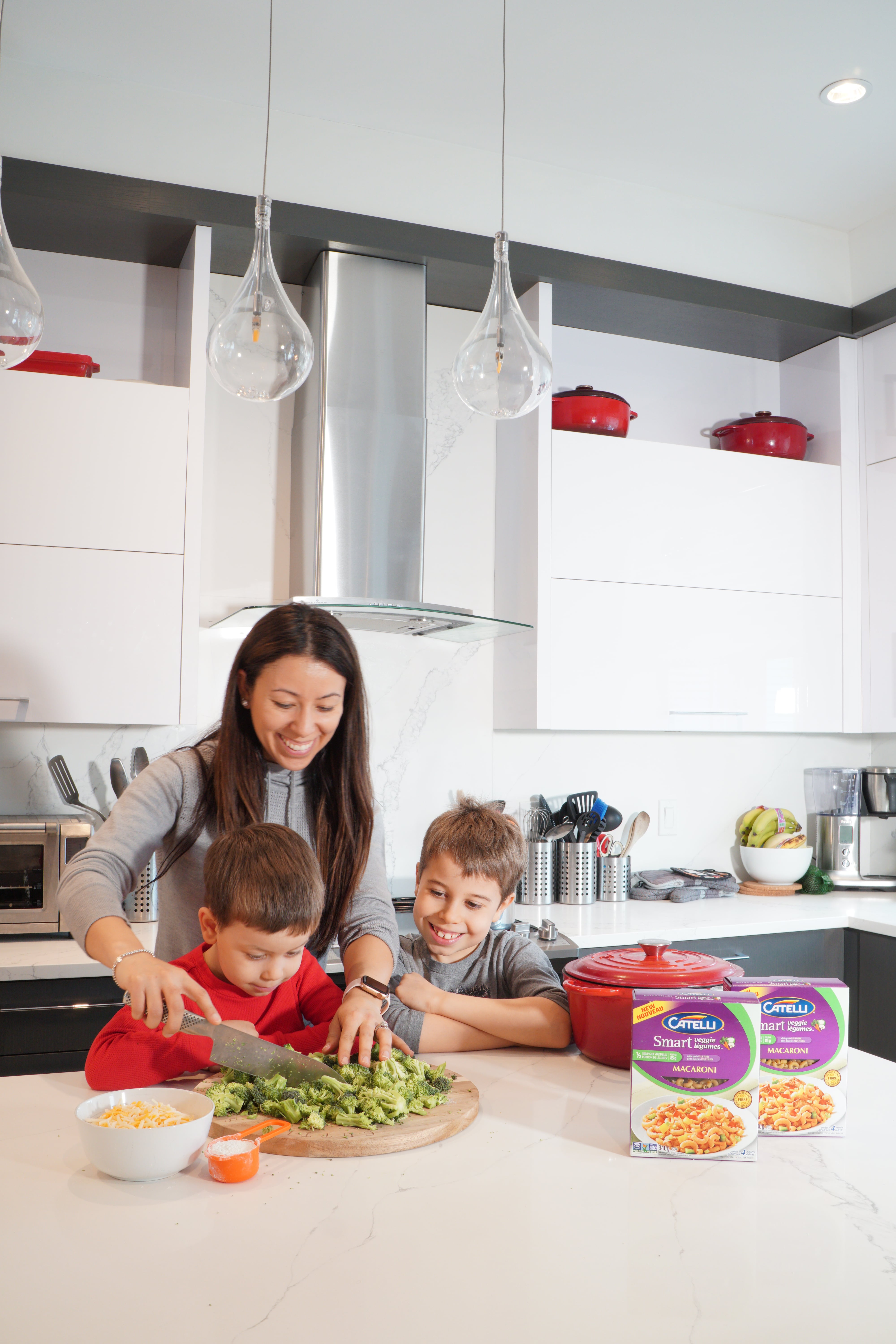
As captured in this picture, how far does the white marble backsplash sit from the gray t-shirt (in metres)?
1.23

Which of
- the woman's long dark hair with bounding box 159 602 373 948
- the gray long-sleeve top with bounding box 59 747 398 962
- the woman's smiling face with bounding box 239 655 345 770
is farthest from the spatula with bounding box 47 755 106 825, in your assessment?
the woman's smiling face with bounding box 239 655 345 770

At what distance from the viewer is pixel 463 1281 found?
2.60ft

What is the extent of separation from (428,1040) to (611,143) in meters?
2.55

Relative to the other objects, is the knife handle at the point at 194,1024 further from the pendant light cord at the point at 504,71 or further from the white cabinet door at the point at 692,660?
the white cabinet door at the point at 692,660

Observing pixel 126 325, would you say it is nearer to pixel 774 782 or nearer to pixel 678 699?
pixel 678 699

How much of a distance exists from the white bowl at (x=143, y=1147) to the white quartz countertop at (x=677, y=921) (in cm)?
125

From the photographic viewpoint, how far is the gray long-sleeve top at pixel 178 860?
55.1 inches

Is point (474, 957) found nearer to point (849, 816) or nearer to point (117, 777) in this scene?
point (117, 777)

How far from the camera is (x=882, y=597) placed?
3.25 m

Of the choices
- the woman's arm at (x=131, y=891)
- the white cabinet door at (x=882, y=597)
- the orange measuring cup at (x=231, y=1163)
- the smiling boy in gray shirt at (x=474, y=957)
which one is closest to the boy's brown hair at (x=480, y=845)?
the smiling boy in gray shirt at (x=474, y=957)

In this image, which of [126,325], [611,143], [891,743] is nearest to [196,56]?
[126,325]

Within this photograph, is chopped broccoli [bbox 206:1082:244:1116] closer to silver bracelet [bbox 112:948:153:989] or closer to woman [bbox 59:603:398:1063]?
silver bracelet [bbox 112:948:153:989]

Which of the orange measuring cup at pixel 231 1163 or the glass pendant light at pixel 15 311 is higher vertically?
the glass pendant light at pixel 15 311

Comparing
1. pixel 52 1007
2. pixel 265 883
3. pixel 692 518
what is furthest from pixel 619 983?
pixel 692 518
